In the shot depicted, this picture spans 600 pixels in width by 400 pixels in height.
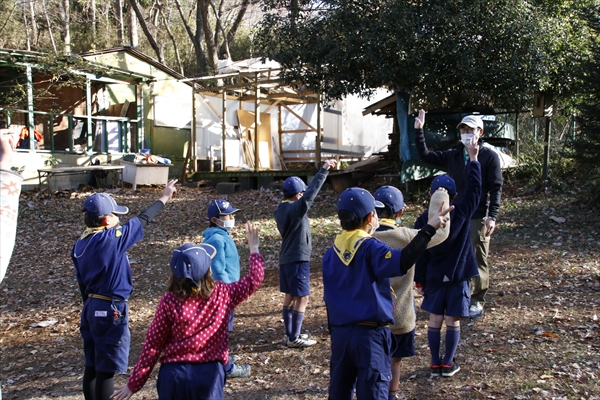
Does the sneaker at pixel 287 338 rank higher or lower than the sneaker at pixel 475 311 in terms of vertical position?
lower

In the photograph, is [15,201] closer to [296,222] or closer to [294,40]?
[296,222]

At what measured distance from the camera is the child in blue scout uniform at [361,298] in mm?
3148

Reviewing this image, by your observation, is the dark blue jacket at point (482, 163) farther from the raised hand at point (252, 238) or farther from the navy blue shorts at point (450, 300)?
the raised hand at point (252, 238)

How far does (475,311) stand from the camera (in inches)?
240

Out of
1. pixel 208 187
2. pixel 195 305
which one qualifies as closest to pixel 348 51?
pixel 208 187

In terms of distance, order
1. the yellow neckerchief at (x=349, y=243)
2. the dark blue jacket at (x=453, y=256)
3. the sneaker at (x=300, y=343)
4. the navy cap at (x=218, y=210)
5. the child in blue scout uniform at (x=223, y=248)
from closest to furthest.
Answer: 1. the yellow neckerchief at (x=349, y=243)
2. the dark blue jacket at (x=453, y=256)
3. the child in blue scout uniform at (x=223, y=248)
4. the navy cap at (x=218, y=210)
5. the sneaker at (x=300, y=343)

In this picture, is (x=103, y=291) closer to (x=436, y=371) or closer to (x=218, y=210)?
(x=218, y=210)

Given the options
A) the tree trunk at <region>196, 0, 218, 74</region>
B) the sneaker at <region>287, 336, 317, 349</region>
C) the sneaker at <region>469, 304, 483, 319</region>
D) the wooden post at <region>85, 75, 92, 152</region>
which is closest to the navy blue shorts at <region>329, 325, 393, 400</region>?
the sneaker at <region>287, 336, 317, 349</region>

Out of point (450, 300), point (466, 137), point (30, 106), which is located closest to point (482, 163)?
point (466, 137)

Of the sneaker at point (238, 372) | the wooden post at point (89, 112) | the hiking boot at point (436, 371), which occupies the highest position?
the wooden post at point (89, 112)

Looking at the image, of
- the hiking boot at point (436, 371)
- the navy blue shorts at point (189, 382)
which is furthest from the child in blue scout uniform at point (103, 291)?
the hiking boot at point (436, 371)

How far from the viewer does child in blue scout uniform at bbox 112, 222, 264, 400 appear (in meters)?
3.07

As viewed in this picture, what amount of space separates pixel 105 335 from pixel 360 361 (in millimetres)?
2018

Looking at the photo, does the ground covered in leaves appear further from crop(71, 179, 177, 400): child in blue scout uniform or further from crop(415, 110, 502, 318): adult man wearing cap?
crop(71, 179, 177, 400): child in blue scout uniform
